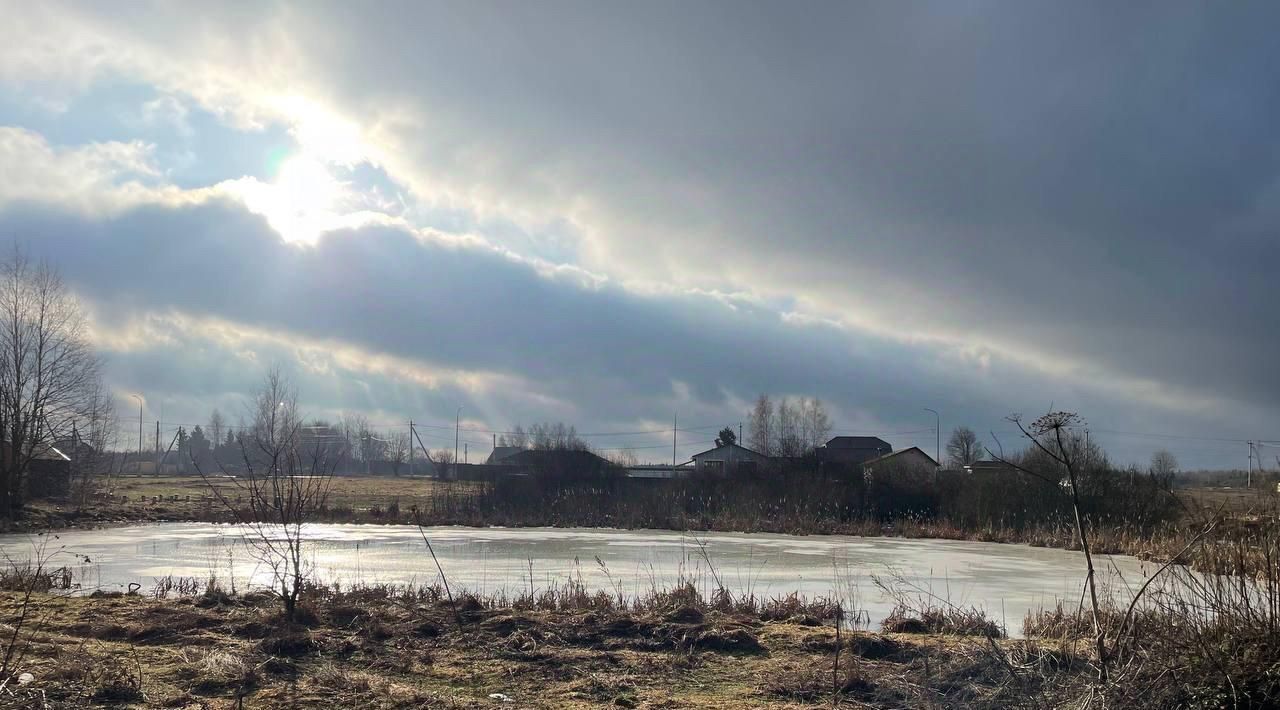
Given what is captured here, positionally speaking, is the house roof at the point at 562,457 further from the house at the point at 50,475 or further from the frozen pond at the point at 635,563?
the house at the point at 50,475

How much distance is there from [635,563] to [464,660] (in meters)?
9.73

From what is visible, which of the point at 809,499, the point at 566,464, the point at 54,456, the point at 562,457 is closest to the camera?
the point at 809,499

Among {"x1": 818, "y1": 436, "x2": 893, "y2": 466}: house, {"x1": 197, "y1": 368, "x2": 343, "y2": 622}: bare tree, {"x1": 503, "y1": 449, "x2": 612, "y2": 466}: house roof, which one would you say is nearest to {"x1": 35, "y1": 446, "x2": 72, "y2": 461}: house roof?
{"x1": 503, "y1": 449, "x2": 612, "y2": 466}: house roof

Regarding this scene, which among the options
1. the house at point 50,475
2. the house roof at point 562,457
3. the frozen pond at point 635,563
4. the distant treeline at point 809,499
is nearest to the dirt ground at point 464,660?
the frozen pond at point 635,563

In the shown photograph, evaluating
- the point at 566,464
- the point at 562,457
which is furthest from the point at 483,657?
the point at 562,457

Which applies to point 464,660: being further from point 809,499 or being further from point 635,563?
point 809,499

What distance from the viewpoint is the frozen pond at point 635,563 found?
12.5 m

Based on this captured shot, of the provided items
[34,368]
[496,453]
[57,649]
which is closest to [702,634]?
[57,649]

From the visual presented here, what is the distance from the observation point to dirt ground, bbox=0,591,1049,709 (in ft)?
18.7

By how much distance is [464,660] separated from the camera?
6.91 m

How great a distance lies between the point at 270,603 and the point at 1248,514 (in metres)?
8.59

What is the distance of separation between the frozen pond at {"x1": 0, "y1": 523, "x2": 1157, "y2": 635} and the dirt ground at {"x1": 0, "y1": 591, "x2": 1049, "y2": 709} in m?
2.16

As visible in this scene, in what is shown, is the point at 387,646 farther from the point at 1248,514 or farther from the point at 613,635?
the point at 1248,514

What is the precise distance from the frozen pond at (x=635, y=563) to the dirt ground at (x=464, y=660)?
2158 mm
